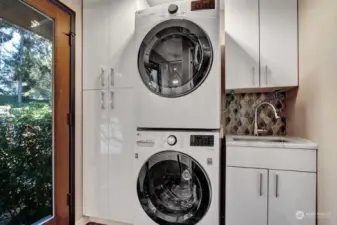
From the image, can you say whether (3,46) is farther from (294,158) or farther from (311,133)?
(311,133)

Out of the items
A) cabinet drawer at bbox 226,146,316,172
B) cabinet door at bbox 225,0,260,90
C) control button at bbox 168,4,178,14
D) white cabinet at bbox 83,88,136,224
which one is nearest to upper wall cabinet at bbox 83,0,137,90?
white cabinet at bbox 83,88,136,224

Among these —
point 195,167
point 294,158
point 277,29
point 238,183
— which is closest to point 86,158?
point 195,167

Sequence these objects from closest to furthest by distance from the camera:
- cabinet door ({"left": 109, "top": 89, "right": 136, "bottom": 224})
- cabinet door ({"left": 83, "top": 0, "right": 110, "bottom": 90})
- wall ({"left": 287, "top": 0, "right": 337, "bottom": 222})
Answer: wall ({"left": 287, "top": 0, "right": 337, "bottom": 222})
cabinet door ({"left": 109, "top": 89, "right": 136, "bottom": 224})
cabinet door ({"left": 83, "top": 0, "right": 110, "bottom": 90})

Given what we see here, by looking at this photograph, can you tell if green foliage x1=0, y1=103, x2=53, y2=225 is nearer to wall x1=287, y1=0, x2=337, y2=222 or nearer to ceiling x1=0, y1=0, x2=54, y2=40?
ceiling x1=0, y1=0, x2=54, y2=40

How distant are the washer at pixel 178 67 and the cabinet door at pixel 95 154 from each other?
521mm

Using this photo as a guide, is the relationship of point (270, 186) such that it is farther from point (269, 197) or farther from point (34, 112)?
point (34, 112)

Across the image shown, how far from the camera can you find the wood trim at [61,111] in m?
1.78

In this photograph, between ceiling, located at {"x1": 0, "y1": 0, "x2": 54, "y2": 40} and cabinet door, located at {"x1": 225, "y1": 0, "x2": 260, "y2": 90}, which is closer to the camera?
ceiling, located at {"x1": 0, "y1": 0, "x2": 54, "y2": 40}

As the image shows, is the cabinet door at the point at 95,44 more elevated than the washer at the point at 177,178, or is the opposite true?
the cabinet door at the point at 95,44

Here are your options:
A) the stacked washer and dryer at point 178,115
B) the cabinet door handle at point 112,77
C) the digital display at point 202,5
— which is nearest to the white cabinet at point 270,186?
the stacked washer and dryer at point 178,115

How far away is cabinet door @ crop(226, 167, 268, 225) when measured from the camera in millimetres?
1463

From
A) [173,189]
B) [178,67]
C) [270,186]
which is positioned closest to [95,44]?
[178,67]

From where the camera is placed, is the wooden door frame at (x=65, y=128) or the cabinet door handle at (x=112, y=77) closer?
the wooden door frame at (x=65, y=128)

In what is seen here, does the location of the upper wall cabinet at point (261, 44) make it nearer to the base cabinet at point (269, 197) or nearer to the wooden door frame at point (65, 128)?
the base cabinet at point (269, 197)
